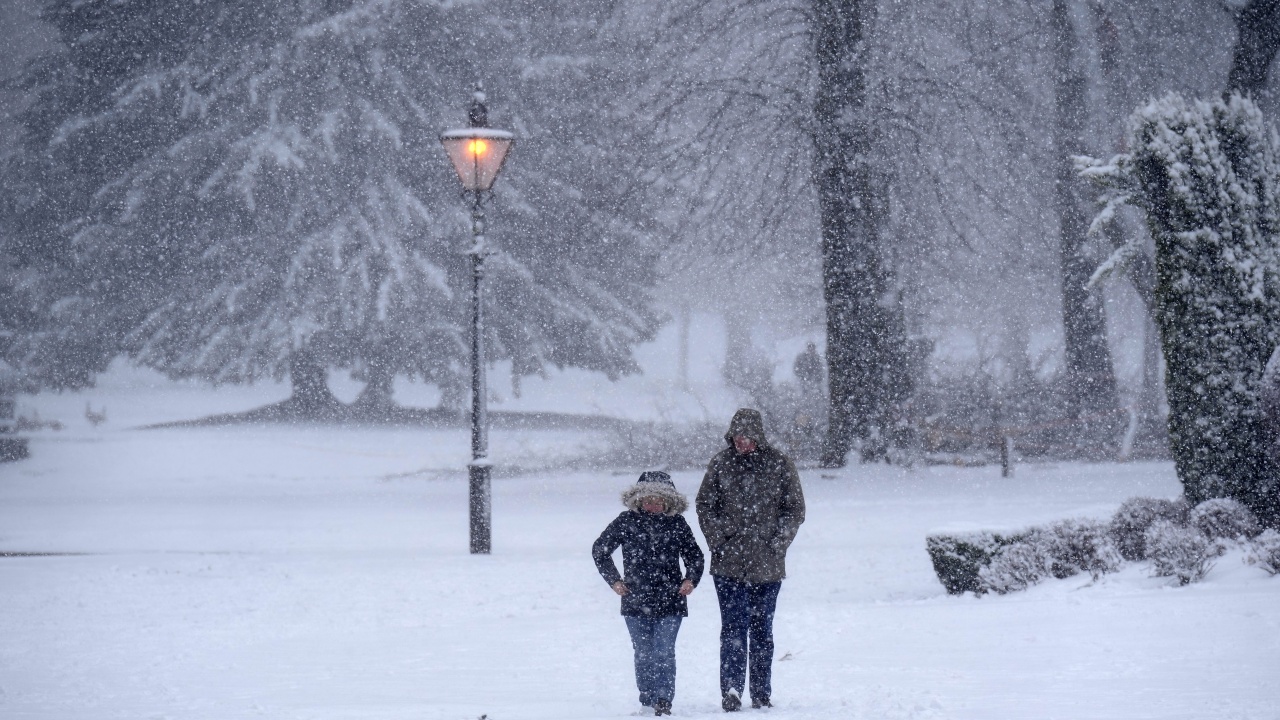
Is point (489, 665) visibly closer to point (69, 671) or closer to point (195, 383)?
point (69, 671)

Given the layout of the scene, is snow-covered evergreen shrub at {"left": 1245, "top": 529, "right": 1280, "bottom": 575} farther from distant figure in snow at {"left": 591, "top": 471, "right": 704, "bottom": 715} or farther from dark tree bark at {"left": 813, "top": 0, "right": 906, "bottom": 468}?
dark tree bark at {"left": 813, "top": 0, "right": 906, "bottom": 468}

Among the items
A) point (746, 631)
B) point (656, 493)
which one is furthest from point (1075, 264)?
point (656, 493)

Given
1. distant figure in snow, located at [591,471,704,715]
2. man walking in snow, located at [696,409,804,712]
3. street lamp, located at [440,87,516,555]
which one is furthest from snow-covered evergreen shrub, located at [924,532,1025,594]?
street lamp, located at [440,87,516,555]

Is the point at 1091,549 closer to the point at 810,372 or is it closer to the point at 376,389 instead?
the point at 810,372

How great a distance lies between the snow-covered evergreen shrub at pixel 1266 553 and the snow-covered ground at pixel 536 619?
0.11 m

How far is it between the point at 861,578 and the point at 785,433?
36.2 ft

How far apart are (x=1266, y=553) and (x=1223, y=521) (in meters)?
1.15

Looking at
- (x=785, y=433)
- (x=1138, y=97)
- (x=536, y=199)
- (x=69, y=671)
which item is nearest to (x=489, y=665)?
(x=69, y=671)

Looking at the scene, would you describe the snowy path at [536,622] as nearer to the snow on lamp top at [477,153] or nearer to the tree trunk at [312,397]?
the snow on lamp top at [477,153]

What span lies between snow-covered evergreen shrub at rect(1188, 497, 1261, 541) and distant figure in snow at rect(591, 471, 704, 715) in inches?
227

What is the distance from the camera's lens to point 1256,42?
1955 cm

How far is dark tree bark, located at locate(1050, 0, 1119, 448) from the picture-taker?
930 inches

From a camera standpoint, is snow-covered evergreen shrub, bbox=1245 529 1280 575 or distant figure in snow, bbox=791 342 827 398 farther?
distant figure in snow, bbox=791 342 827 398

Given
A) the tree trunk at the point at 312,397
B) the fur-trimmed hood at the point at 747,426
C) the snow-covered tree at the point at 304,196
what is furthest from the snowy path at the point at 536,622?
the tree trunk at the point at 312,397
